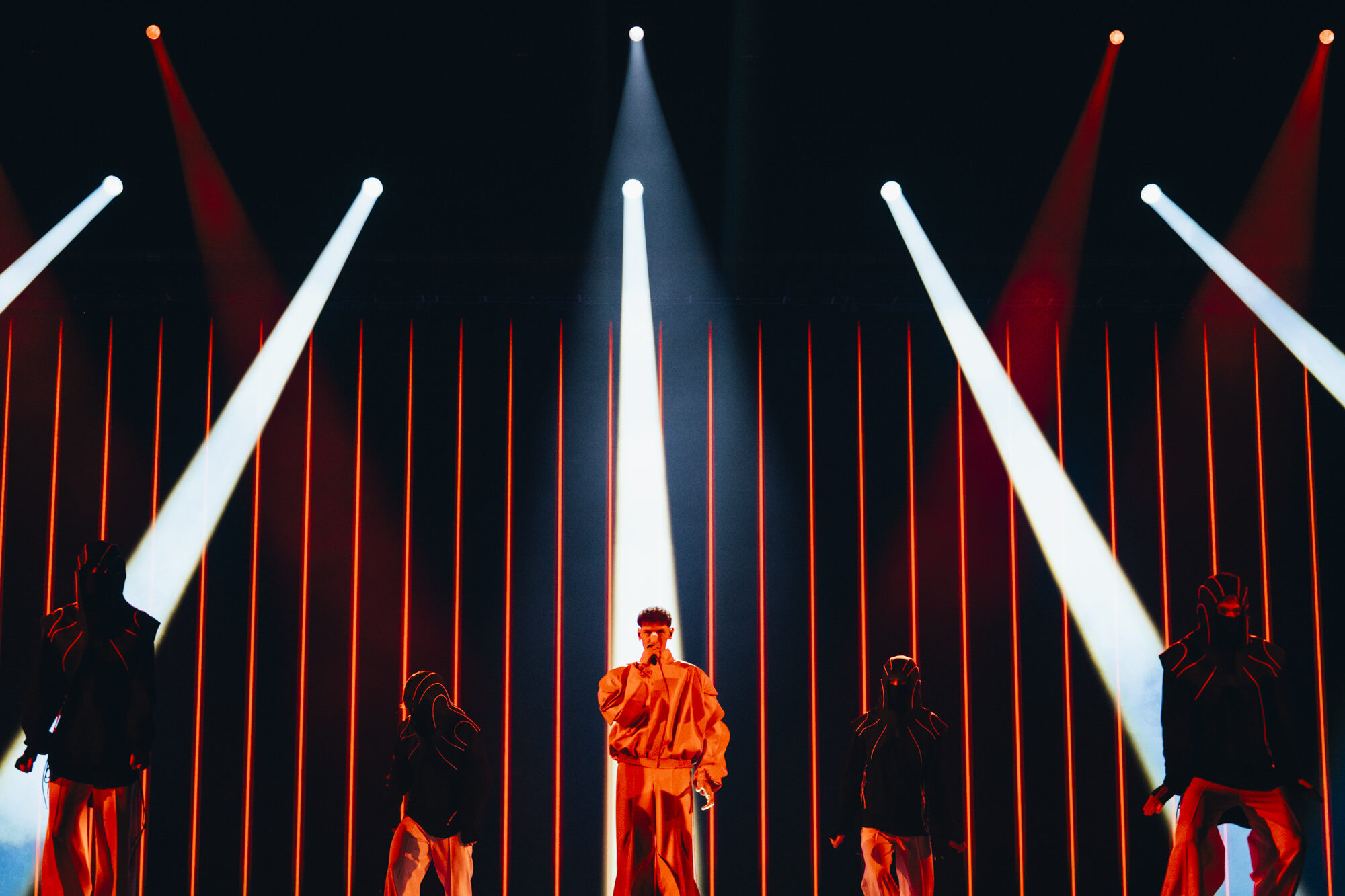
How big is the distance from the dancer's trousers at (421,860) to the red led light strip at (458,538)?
1941 millimetres

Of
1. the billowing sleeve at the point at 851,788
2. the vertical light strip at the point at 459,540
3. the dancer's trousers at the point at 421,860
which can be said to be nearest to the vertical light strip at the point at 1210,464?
the billowing sleeve at the point at 851,788

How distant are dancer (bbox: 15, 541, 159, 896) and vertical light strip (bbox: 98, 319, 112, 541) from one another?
2.44 m

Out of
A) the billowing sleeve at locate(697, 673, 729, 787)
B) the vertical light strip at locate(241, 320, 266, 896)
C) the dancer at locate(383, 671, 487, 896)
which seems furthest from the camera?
the vertical light strip at locate(241, 320, 266, 896)

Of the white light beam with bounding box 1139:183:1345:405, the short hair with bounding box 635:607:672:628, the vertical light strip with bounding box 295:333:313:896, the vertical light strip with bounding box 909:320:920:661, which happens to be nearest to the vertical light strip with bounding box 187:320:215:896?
the vertical light strip with bounding box 295:333:313:896

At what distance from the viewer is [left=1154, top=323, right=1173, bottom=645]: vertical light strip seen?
644 cm

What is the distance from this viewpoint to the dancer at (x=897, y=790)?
4.43 m

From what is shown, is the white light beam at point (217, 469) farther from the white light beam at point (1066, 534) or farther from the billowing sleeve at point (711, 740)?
the white light beam at point (1066, 534)

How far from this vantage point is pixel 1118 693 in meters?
6.35

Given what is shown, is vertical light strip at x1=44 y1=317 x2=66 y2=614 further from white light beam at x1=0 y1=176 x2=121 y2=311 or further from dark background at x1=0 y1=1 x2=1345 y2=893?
white light beam at x1=0 y1=176 x2=121 y2=311

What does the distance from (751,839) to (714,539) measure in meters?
1.83

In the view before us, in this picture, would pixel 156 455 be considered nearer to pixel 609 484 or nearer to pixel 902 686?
pixel 609 484

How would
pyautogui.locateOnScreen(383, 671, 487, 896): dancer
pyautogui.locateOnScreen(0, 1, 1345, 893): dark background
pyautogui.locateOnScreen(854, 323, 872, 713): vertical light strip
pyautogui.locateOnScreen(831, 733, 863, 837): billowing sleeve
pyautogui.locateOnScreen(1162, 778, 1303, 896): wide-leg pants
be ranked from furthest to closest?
pyautogui.locateOnScreen(854, 323, 872, 713): vertical light strip
pyautogui.locateOnScreen(0, 1, 1345, 893): dark background
pyautogui.locateOnScreen(831, 733, 863, 837): billowing sleeve
pyautogui.locateOnScreen(383, 671, 487, 896): dancer
pyautogui.locateOnScreen(1162, 778, 1303, 896): wide-leg pants

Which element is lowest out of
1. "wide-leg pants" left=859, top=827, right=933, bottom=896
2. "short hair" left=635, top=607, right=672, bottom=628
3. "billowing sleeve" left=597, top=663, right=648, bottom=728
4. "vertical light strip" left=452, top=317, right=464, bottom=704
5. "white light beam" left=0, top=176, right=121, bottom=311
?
"wide-leg pants" left=859, top=827, right=933, bottom=896

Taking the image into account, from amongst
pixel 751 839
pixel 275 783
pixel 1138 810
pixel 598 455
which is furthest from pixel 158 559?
pixel 1138 810
